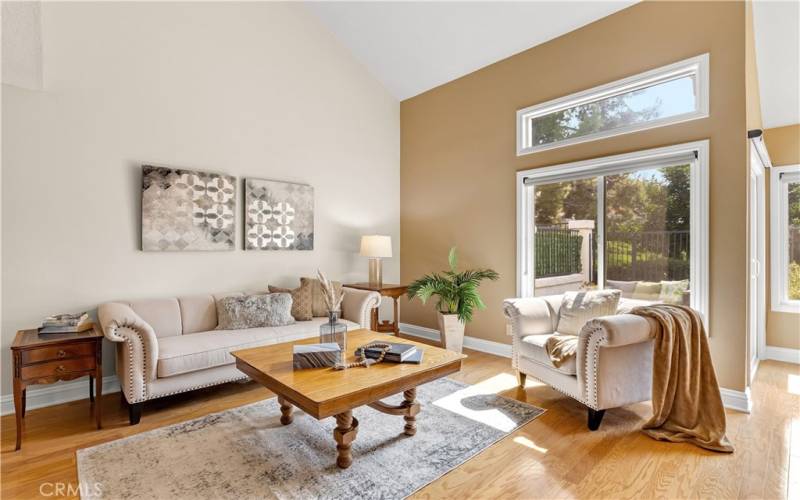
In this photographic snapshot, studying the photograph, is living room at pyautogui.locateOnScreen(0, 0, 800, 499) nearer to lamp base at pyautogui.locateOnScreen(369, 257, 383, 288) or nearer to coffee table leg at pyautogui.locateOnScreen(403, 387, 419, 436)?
coffee table leg at pyautogui.locateOnScreen(403, 387, 419, 436)

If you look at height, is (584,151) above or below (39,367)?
above

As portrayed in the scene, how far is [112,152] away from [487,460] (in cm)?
371

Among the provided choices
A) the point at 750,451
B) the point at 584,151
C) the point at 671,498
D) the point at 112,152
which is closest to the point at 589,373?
the point at 671,498

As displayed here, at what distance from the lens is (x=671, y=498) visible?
192 centimetres

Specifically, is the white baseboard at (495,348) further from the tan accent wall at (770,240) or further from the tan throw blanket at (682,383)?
the tan accent wall at (770,240)

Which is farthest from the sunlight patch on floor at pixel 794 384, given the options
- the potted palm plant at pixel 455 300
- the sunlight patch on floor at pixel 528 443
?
the potted palm plant at pixel 455 300

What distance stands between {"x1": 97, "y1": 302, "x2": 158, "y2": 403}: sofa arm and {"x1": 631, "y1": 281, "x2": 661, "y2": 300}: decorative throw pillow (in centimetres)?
389

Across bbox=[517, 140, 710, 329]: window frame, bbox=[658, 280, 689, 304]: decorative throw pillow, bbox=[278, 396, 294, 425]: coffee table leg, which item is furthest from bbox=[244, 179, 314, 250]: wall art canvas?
bbox=[658, 280, 689, 304]: decorative throw pillow

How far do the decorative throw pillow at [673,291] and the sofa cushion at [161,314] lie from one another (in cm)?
415

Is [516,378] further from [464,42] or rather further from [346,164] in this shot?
[464,42]

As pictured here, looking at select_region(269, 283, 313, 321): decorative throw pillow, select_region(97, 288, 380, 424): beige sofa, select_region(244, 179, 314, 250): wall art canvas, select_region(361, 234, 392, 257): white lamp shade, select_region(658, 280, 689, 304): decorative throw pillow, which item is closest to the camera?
select_region(97, 288, 380, 424): beige sofa

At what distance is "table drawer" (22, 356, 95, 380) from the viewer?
2.45 m

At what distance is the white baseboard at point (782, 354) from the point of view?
406 centimetres

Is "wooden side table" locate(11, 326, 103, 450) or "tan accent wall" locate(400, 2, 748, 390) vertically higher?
"tan accent wall" locate(400, 2, 748, 390)
